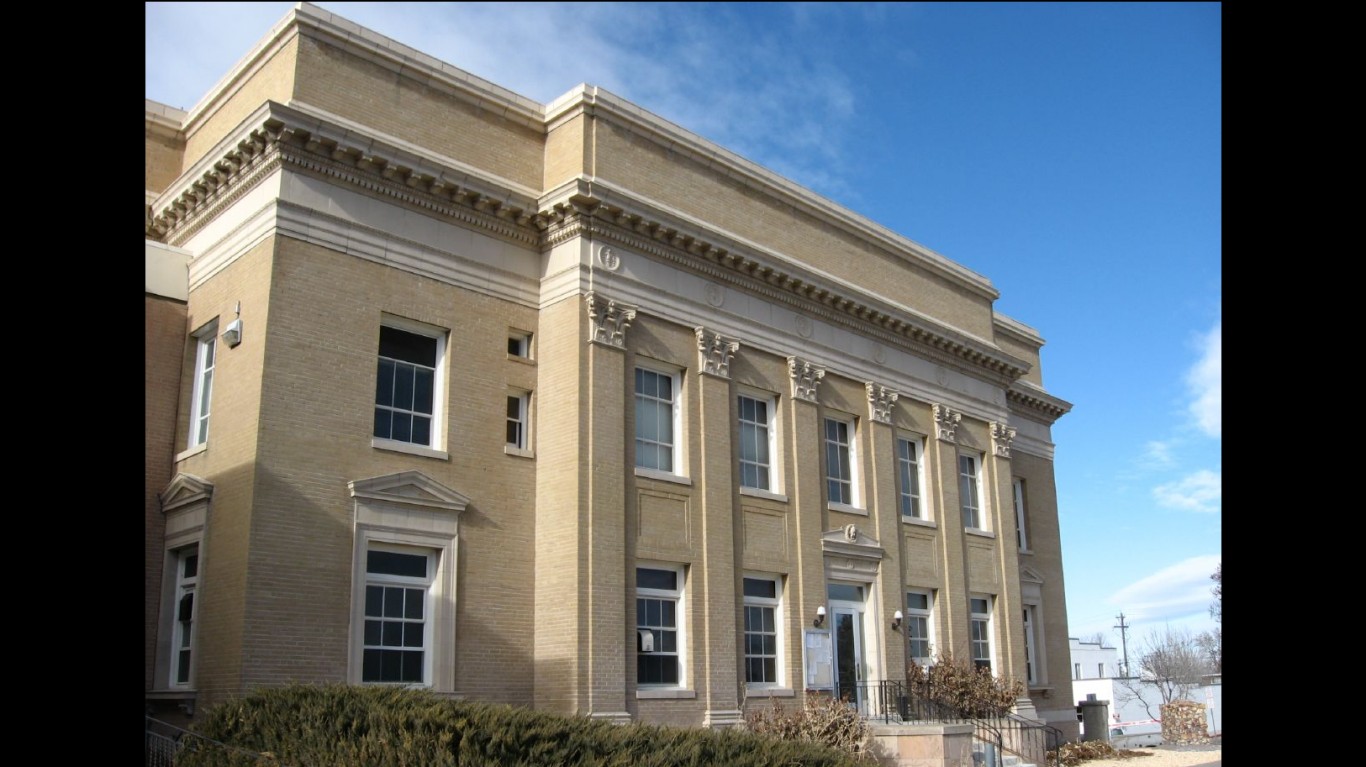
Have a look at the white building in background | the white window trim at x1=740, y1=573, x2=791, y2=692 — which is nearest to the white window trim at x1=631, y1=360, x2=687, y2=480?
the white window trim at x1=740, y1=573, x2=791, y2=692

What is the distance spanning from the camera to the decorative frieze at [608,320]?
20.1m

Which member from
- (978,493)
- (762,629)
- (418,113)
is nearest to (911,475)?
(978,493)

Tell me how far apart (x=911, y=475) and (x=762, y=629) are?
722 cm

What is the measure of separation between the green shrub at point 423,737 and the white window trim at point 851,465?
10.2m

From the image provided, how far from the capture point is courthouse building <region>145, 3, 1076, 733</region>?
17.1m

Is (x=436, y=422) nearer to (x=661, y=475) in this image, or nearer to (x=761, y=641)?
(x=661, y=475)

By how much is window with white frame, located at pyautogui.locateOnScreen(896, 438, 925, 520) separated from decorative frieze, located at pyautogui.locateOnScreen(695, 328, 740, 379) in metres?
6.13

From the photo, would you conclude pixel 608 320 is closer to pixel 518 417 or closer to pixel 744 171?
pixel 518 417

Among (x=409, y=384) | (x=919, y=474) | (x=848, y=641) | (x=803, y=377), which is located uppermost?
(x=803, y=377)

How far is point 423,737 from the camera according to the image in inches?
474

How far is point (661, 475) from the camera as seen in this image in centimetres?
2077

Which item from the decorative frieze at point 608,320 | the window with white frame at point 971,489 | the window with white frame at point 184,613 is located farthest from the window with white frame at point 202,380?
the window with white frame at point 971,489

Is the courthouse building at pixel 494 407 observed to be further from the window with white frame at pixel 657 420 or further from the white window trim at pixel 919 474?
the white window trim at pixel 919 474

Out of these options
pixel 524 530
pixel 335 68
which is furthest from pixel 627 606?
pixel 335 68
